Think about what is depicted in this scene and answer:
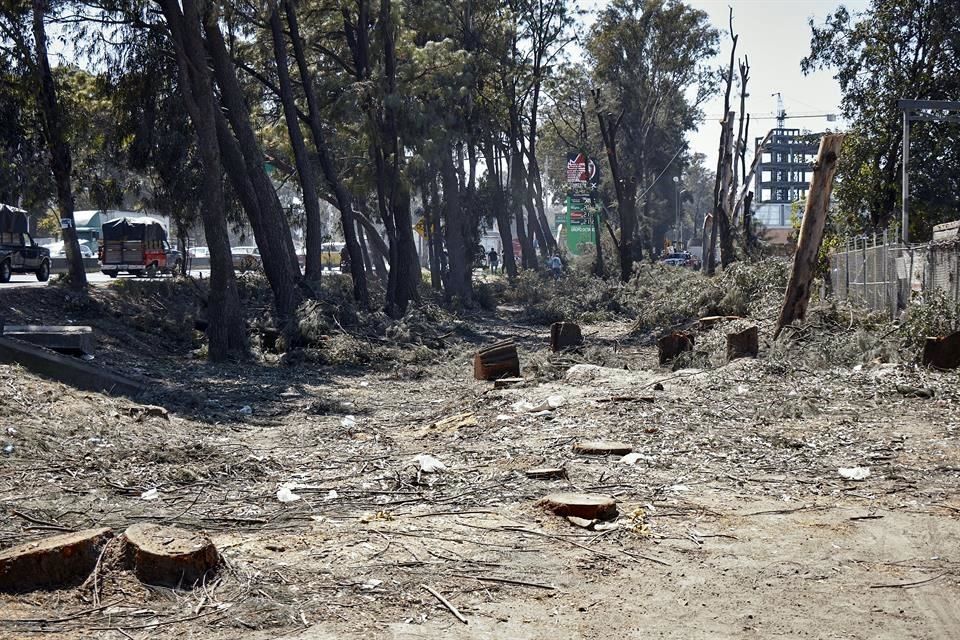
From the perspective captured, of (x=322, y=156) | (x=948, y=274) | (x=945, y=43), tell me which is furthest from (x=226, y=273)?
(x=945, y=43)

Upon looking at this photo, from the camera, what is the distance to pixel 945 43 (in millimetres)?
29531

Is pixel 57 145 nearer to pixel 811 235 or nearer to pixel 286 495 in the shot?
pixel 811 235

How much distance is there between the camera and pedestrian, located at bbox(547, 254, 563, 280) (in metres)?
45.3

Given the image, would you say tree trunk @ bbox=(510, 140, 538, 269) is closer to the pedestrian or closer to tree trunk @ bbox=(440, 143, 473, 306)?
the pedestrian

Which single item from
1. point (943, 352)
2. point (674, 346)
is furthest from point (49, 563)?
point (674, 346)

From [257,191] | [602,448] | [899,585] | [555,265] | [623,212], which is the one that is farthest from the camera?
[555,265]

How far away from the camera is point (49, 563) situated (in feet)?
19.3

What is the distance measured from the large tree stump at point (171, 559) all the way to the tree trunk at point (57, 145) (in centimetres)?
2023

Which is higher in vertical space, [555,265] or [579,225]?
[579,225]

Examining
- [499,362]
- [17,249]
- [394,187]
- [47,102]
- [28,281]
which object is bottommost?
[499,362]

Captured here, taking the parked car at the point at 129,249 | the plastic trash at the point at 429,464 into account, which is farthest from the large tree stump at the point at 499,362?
the parked car at the point at 129,249

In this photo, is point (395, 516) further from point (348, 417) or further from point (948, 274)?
point (948, 274)

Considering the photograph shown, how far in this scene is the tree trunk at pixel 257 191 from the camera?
23234 mm

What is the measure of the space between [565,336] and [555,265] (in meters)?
28.3
